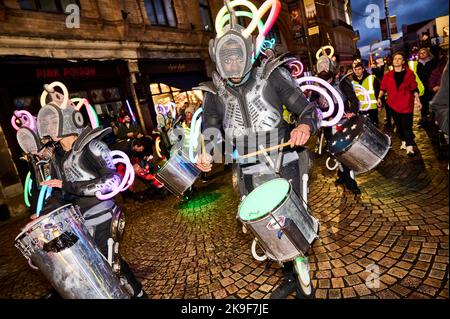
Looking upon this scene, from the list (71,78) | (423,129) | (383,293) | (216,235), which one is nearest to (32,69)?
(71,78)

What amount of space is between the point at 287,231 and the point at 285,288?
949 mm

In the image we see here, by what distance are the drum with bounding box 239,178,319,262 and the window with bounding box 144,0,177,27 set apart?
1339 cm

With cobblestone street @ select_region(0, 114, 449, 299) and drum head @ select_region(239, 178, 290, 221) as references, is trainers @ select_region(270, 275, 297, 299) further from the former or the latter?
drum head @ select_region(239, 178, 290, 221)

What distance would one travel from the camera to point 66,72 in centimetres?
998

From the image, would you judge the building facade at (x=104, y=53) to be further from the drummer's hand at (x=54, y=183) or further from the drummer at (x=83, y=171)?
the drummer's hand at (x=54, y=183)

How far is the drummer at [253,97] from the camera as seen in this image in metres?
2.52

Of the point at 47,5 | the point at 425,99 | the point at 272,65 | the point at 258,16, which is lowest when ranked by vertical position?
the point at 425,99

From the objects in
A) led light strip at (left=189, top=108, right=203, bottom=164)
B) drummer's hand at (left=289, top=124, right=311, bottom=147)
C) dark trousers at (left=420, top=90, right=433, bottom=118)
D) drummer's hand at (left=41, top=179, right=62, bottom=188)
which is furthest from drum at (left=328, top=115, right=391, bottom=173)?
dark trousers at (left=420, top=90, right=433, bottom=118)

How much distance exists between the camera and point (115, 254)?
9.53 feet

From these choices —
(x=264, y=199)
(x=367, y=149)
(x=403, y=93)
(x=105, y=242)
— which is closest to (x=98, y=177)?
(x=105, y=242)

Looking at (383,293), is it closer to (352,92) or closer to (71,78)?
(352,92)

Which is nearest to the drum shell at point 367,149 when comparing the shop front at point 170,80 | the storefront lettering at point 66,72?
the shop front at point 170,80

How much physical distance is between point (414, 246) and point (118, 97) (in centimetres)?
1174

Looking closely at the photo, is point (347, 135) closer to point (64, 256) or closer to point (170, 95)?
point (64, 256)
